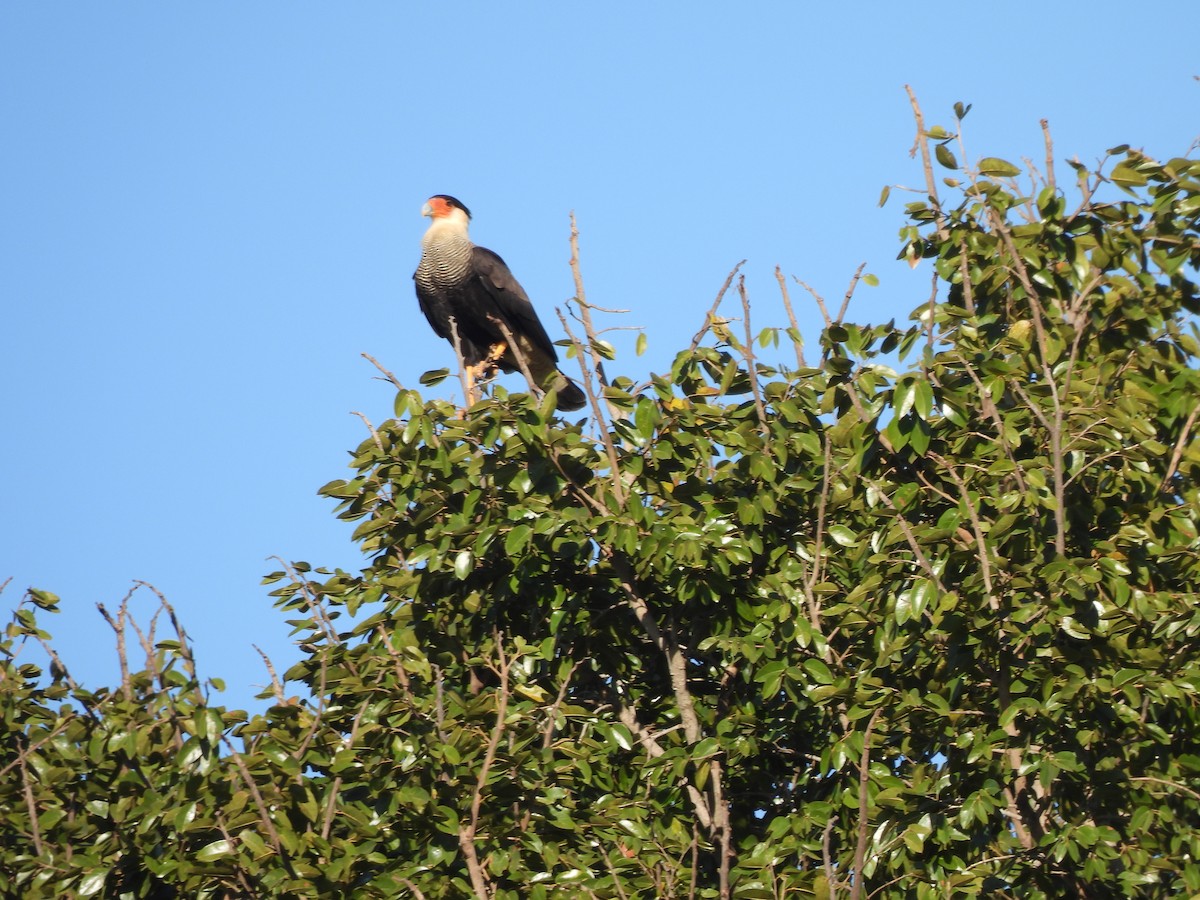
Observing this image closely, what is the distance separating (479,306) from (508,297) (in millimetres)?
188

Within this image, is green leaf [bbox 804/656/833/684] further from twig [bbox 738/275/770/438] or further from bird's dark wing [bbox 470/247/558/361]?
bird's dark wing [bbox 470/247/558/361]

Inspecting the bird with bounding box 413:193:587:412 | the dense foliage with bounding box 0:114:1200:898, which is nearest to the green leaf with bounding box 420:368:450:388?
the dense foliage with bounding box 0:114:1200:898

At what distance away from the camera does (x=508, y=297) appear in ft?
27.3

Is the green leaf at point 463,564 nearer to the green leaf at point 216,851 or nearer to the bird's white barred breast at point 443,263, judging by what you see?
the green leaf at point 216,851

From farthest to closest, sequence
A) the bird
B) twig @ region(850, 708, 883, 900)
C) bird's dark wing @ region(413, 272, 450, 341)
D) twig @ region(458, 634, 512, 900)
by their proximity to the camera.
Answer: bird's dark wing @ region(413, 272, 450, 341), the bird, twig @ region(458, 634, 512, 900), twig @ region(850, 708, 883, 900)

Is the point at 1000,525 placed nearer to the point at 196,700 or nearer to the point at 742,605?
the point at 742,605

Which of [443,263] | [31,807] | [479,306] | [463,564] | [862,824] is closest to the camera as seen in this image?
[862,824]

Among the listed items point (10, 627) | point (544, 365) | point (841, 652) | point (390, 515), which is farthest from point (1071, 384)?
point (544, 365)

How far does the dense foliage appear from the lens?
3541mm

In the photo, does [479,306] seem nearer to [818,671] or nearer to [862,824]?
[818,671]

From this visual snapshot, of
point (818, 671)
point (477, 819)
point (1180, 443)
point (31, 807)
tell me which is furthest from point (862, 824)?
point (31, 807)

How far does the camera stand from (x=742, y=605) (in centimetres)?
421

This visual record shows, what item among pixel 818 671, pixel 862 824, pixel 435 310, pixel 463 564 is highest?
pixel 435 310

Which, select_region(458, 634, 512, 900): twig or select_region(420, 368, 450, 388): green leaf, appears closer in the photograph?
select_region(458, 634, 512, 900): twig
